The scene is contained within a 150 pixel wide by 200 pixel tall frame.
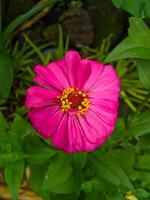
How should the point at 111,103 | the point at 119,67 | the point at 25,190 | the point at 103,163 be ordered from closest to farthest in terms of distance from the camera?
the point at 111,103, the point at 103,163, the point at 25,190, the point at 119,67

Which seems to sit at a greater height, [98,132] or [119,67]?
[119,67]

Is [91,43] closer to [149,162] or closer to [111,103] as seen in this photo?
[149,162]

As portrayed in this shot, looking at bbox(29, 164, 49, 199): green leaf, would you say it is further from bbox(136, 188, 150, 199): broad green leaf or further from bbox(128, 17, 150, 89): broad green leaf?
bbox(128, 17, 150, 89): broad green leaf

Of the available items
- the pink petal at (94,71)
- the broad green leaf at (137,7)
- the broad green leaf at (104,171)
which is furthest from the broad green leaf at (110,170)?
the broad green leaf at (137,7)

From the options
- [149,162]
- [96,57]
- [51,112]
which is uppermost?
[96,57]

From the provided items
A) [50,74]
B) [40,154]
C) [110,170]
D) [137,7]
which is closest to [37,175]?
[40,154]

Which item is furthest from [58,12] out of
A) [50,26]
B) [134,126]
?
[134,126]

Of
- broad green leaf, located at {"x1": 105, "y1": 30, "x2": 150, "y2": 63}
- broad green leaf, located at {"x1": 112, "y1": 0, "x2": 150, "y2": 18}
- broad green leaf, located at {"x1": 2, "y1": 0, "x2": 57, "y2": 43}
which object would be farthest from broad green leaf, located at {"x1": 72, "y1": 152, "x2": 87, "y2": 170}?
broad green leaf, located at {"x1": 2, "y1": 0, "x2": 57, "y2": 43}
